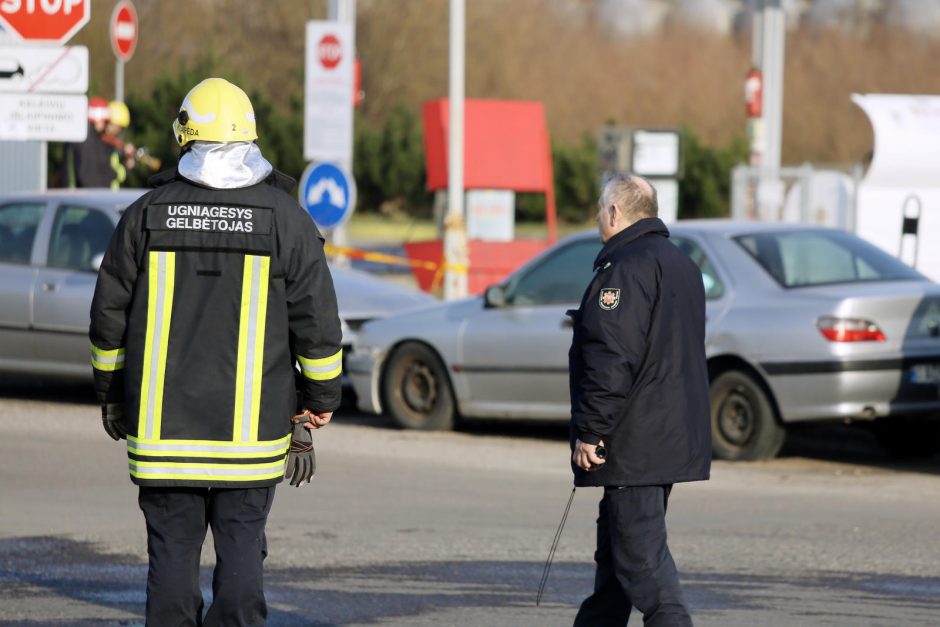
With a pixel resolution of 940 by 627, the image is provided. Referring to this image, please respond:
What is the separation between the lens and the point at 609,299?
5387mm

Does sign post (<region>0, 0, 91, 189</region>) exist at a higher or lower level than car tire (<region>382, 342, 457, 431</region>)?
higher

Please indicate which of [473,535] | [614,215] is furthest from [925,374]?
[614,215]

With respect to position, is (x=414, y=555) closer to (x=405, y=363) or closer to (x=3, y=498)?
(x=3, y=498)

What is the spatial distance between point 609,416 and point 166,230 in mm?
1441

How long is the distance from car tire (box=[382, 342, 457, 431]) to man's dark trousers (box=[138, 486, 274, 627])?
24.2 feet

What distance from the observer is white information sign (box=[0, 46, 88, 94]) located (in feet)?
40.4

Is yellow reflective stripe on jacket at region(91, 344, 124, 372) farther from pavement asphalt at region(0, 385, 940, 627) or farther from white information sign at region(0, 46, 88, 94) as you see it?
white information sign at region(0, 46, 88, 94)

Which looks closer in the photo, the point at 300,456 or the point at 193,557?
the point at 193,557

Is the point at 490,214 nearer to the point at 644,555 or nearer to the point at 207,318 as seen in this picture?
the point at 644,555

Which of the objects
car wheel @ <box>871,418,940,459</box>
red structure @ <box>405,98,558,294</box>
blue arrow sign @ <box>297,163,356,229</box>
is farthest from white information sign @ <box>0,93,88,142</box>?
red structure @ <box>405,98,558,294</box>

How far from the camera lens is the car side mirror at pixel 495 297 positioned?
12.0m

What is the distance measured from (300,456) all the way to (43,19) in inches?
317

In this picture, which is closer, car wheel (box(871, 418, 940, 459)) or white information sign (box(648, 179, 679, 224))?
car wheel (box(871, 418, 940, 459))

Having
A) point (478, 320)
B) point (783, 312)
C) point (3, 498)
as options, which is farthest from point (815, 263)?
point (3, 498)
